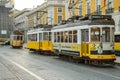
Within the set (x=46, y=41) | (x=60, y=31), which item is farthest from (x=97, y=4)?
(x=60, y=31)

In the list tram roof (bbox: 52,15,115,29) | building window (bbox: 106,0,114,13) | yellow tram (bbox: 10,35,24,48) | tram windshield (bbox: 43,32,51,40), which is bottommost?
yellow tram (bbox: 10,35,24,48)

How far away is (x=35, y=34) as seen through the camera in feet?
136

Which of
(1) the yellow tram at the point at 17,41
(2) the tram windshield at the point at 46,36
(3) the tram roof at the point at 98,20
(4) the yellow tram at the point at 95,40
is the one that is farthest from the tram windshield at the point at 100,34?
(1) the yellow tram at the point at 17,41

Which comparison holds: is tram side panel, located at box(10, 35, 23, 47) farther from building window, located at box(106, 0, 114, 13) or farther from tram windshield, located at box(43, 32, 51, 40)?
tram windshield, located at box(43, 32, 51, 40)

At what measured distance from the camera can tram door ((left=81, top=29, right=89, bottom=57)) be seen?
75.8 ft

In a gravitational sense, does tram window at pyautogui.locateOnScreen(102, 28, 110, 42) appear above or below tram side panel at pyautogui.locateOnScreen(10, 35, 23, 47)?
above

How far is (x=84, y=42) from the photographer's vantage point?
2359 centimetres

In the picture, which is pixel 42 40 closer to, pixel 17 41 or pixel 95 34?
pixel 95 34

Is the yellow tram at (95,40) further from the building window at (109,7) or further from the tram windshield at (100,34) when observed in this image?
the building window at (109,7)

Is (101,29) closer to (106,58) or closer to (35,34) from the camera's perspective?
(106,58)

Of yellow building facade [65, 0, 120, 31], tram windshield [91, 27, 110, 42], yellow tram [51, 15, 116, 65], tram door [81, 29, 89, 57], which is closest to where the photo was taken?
yellow tram [51, 15, 116, 65]

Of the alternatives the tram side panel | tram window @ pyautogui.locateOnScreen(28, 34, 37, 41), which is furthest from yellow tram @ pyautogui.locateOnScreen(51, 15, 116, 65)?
the tram side panel

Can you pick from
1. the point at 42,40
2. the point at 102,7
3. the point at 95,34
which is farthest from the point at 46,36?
the point at 95,34

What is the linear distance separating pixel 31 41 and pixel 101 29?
22.8 m
